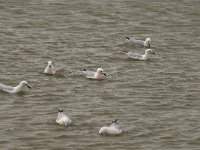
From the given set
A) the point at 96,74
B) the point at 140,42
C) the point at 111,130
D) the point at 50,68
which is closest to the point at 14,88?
the point at 50,68

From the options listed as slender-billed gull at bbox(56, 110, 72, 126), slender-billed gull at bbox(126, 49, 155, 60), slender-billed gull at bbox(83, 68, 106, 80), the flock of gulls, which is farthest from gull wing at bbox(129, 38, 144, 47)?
slender-billed gull at bbox(56, 110, 72, 126)

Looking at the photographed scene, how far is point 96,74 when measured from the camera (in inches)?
1034

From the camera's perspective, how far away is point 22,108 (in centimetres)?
2327

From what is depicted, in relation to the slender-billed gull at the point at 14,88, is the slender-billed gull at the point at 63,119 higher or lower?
lower

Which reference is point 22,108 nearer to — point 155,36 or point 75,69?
point 75,69

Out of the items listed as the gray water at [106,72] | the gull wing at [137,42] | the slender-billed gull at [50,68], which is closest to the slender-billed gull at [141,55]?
the gray water at [106,72]

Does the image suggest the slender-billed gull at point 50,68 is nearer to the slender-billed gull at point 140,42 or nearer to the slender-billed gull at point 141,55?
the slender-billed gull at point 141,55

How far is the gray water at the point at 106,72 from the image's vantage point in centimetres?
2122

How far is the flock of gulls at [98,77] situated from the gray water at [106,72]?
0.15 meters

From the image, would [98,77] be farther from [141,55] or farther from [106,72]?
[141,55]

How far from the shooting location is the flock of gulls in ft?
69.0

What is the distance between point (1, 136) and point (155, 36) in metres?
12.6

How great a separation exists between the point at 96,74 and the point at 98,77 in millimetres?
123

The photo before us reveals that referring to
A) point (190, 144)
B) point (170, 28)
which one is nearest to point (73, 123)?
point (190, 144)
